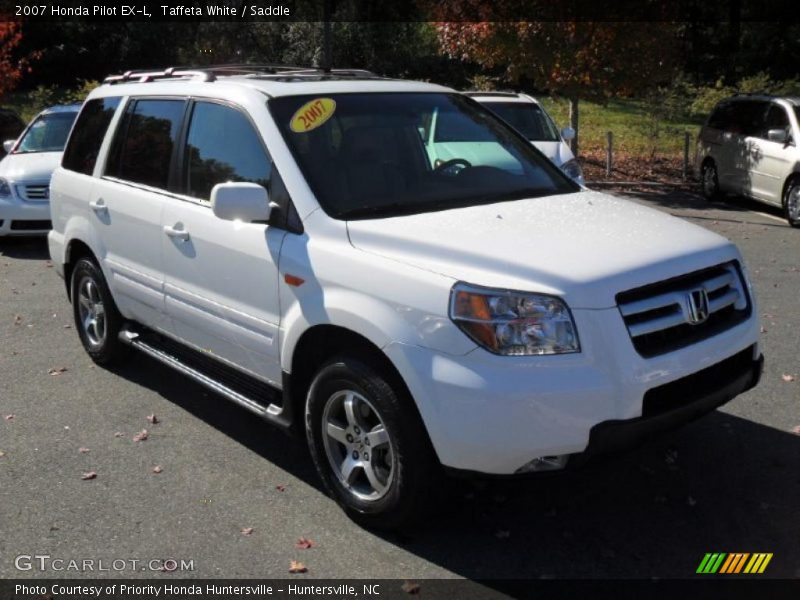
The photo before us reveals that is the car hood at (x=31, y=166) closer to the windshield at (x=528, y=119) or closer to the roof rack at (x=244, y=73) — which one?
the roof rack at (x=244, y=73)

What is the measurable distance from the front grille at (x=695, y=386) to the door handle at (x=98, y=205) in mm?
3735

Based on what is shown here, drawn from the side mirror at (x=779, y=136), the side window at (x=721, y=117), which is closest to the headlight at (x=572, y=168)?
the side mirror at (x=779, y=136)

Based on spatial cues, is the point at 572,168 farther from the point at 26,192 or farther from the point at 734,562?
the point at 734,562

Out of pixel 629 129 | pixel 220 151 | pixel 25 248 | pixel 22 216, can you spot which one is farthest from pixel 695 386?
pixel 629 129

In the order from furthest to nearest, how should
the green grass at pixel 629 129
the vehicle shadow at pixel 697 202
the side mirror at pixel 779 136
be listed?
the green grass at pixel 629 129 → the vehicle shadow at pixel 697 202 → the side mirror at pixel 779 136

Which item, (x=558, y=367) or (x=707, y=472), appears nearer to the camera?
(x=558, y=367)

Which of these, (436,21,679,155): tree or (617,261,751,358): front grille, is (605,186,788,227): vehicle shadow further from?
(617,261,751,358): front grille

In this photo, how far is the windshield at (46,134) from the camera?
12336 millimetres

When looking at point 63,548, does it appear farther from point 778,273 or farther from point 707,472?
point 778,273

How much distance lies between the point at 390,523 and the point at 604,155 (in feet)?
56.0

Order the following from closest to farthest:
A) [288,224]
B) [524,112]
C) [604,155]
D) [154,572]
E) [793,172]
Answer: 1. [154,572]
2. [288,224]
3. [793,172]
4. [524,112]
5. [604,155]

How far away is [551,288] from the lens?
11.1ft

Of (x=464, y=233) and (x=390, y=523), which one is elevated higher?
(x=464, y=233)

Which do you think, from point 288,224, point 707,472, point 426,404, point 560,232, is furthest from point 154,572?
point 707,472
